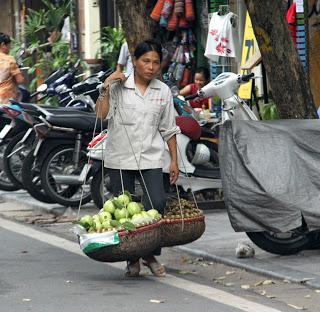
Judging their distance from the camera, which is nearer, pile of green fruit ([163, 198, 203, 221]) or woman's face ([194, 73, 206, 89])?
pile of green fruit ([163, 198, 203, 221])

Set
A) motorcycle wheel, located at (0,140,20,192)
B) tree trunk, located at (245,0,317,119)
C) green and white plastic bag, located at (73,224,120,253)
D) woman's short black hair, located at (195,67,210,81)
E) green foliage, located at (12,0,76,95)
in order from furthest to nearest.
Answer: green foliage, located at (12,0,76,95), woman's short black hair, located at (195,67,210,81), motorcycle wheel, located at (0,140,20,192), tree trunk, located at (245,0,317,119), green and white plastic bag, located at (73,224,120,253)

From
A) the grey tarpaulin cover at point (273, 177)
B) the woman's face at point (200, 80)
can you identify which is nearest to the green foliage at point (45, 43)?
the woman's face at point (200, 80)

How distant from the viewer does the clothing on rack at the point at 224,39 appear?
15.2 m

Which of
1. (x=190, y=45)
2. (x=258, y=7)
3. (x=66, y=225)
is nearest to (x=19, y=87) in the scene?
(x=190, y=45)

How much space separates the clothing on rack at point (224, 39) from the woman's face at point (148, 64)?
22.1ft

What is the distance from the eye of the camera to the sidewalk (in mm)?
8459

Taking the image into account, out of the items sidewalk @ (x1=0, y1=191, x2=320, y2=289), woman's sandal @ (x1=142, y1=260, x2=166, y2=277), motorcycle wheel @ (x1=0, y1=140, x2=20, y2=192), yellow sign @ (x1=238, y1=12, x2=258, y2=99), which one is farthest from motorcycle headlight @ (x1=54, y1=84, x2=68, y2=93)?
woman's sandal @ (x1=142, y1=260, x2=166, y2=277)

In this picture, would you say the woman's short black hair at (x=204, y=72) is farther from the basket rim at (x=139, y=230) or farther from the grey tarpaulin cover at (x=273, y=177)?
the basket rim at (x=139, y=230)

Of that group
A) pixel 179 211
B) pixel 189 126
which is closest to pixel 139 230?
pixel 179 211

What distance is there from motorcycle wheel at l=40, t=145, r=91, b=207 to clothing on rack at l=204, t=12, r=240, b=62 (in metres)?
3.41

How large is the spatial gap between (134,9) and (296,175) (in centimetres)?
336

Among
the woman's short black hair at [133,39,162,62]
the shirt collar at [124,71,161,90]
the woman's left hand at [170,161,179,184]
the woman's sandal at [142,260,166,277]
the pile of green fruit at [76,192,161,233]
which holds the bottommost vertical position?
the woman's sandal at [142,260,166,277]

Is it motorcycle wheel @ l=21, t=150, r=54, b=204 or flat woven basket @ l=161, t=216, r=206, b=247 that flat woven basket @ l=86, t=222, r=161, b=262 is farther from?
motorcycle wheel @ l=21, t=150, r=54, b=204

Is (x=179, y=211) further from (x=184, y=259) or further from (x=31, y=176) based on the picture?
(x=31, y=176)
